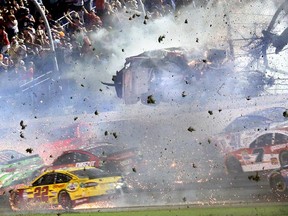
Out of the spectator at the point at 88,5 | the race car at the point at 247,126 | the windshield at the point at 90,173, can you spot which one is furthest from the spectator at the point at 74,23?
the race car at the point at 247,126

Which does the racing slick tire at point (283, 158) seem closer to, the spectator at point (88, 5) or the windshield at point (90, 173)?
the windshield at point (90, 173)

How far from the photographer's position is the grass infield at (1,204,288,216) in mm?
8617

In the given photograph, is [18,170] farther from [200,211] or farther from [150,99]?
[200,211]

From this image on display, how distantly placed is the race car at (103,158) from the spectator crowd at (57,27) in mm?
2387

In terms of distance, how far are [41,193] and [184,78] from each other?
3.98 metres

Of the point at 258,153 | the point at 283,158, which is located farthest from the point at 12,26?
the point at 283,158

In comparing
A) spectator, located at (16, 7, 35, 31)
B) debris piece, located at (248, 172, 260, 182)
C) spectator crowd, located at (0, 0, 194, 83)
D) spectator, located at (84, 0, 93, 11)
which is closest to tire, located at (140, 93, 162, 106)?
spectator crowd, located at (0, 0, 194, 83)

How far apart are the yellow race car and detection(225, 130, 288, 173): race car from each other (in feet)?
7.42

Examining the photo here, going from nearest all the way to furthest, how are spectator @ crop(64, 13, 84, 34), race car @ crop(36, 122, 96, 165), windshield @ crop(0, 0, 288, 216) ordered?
1. windshield @ crop(0, 0, 288, 216)
2. race car @ crop(36, 122, 96, 165)
3. spectator @ crop(64, 13, 84, 34)

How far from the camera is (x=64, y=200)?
34.8 feet

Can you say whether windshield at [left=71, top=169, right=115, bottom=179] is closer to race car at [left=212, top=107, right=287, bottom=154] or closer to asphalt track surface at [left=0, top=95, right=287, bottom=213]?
asphalt track surface at [left=0, top=95, right=287, bottom=213]

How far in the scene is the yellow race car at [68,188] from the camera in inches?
411

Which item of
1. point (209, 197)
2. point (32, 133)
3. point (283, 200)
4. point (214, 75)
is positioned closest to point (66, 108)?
point (32, 133)

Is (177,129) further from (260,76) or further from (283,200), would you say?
(283,200)
